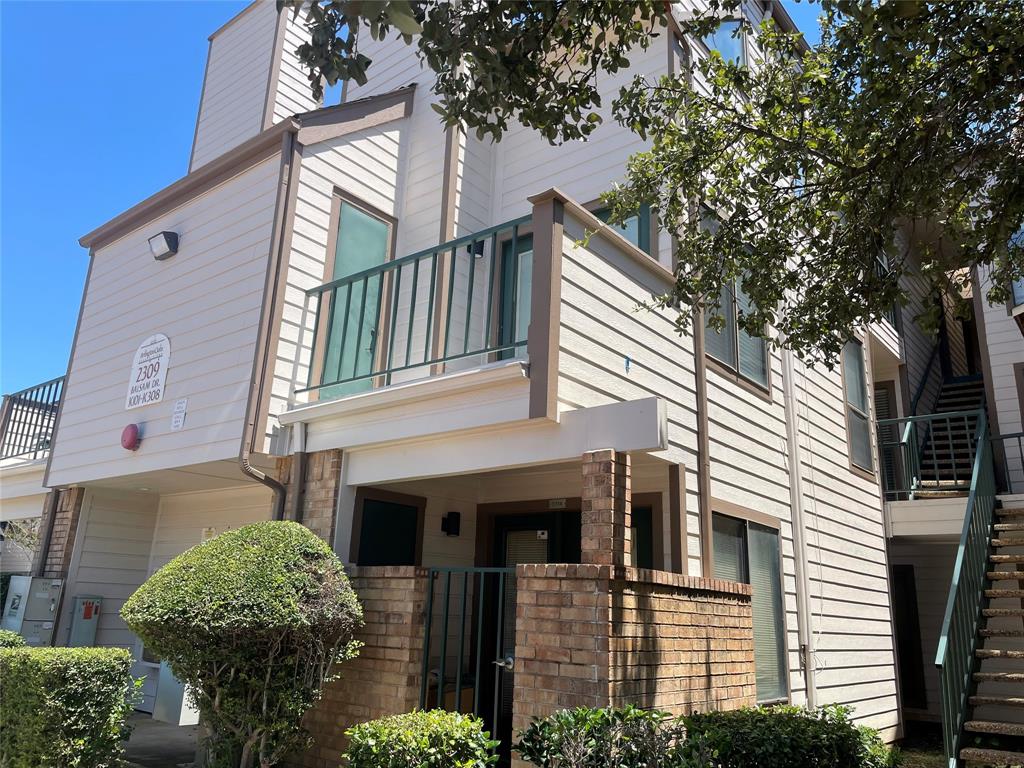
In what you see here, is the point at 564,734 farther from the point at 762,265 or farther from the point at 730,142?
the point at 730,142

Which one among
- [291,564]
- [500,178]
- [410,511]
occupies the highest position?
[500,178]

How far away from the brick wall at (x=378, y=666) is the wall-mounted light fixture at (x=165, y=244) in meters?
4.77

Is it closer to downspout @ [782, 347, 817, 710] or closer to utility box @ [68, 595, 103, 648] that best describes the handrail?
downspout @ [782, 347, 817, 710]

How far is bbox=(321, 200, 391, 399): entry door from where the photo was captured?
25.0 ft

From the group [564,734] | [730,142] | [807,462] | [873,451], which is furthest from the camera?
[873,451]

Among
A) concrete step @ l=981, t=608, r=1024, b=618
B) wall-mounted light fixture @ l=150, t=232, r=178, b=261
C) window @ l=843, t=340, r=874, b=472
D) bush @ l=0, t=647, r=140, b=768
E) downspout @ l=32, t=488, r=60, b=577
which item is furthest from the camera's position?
window @ l=843, t=340, r=874, b=472

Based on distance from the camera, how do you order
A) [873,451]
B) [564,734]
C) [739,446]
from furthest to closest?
1. [873,451]
2. [739,446]
3. [564,734]

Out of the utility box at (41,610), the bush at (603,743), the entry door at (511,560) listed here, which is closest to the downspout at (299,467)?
the entry door at (511,560)

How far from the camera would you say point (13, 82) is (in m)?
6.79

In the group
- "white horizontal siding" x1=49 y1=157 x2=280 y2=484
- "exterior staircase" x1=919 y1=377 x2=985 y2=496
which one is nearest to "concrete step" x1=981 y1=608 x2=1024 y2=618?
"exterior staircase" x1=919 y1=377 x2=985 y2=496

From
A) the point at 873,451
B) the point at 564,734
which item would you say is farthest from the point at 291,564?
the point at 873,451

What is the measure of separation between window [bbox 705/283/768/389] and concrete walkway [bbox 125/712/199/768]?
6369 millimetres

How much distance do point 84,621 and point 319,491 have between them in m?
4.61

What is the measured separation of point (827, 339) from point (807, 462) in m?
3.10
